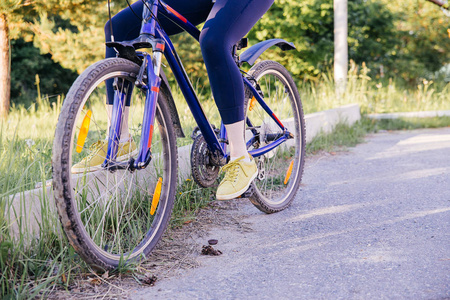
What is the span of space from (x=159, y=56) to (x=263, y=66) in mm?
982

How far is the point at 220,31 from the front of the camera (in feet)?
7.52

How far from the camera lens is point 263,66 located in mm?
3059

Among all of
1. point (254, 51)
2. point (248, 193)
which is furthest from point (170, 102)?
point (254, 51)

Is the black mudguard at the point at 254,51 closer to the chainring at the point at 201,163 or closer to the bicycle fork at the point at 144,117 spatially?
the chainring at the point at 201,163

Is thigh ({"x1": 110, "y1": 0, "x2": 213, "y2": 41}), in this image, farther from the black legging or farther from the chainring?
the chainring

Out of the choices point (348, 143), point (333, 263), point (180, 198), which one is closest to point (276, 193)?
point (180, 198)

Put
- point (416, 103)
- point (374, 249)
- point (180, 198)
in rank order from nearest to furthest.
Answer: point (374, 249), point (180, 198), point (416, 103)

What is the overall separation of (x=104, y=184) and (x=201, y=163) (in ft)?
1.67

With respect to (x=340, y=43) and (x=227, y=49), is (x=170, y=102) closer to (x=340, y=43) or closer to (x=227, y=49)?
(x=227, y=49)

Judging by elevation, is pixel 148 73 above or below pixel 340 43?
below

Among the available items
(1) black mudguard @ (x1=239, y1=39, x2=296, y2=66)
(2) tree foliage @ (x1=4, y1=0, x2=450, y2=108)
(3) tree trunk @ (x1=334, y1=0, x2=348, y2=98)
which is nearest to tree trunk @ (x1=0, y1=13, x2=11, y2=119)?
(2) tree foliage @ (x1=4, y1=0, x2=450, y2=108)

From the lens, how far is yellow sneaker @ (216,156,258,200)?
2.48 meters

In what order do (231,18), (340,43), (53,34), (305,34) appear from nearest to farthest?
1. (231,18)
2. (53,34)
3. (340,43)
4. (305,34)

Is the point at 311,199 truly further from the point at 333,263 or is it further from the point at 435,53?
the point at 435,53
